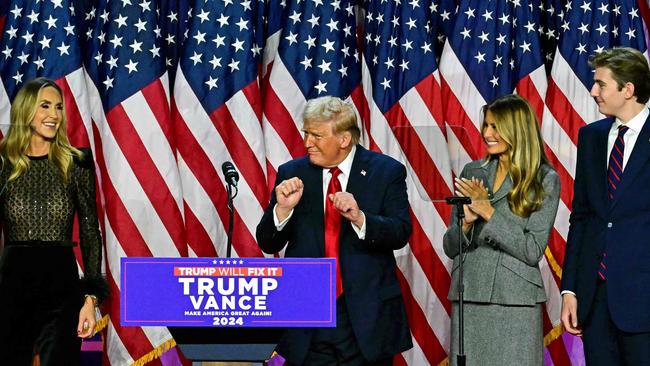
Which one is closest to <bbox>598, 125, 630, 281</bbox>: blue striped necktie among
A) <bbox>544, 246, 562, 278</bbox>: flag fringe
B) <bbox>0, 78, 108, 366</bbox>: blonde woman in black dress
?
→ <bbox>544, 246, 562, 278</bbox>: flag fringe

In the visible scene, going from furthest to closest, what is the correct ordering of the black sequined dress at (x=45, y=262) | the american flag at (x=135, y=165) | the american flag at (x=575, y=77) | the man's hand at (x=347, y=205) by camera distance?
the american flag at (x=575, y=77), the american flag at (x=135, y=165), the black sequined dress at (x=45, y=262), the man's hand at (x=347, y=205)

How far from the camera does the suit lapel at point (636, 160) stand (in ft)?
11.4

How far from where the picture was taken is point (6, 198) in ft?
12.4

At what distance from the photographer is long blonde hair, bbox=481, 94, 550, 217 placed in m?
3.96

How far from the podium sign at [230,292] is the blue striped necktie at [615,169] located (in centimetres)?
110

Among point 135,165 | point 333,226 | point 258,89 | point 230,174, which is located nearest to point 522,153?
point 333,226

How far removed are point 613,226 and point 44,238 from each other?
219 centimetres

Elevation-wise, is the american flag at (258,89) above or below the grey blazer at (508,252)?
above

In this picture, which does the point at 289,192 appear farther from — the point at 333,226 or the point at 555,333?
the point at 555,333

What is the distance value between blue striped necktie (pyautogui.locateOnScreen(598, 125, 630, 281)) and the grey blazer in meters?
0.41

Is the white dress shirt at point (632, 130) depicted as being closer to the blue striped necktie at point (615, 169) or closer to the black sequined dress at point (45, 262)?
the blue striped necktie at point (615, 169)

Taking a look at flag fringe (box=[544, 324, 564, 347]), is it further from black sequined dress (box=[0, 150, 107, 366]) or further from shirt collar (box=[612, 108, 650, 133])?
black sequined dress (box=[0, 150, 107, 366])

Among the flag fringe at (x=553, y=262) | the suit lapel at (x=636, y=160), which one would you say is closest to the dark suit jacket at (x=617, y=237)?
the suit lapel at (x=636, y=160)

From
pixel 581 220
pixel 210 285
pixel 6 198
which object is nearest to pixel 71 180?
pixel 6 198
